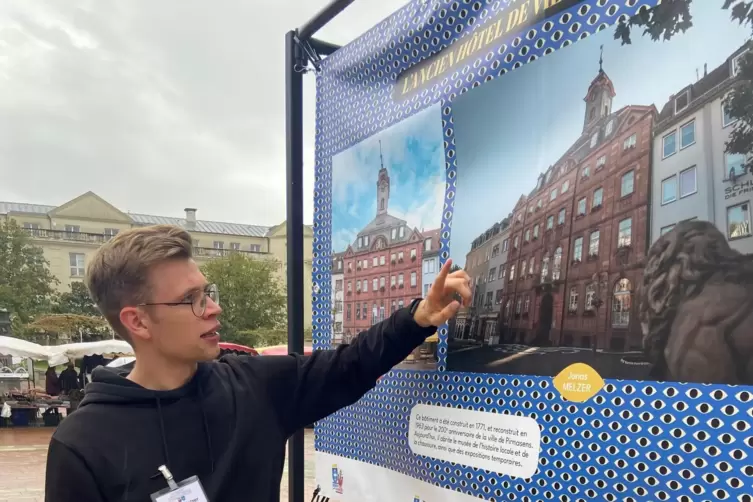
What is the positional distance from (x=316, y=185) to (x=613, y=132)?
127 centimetres

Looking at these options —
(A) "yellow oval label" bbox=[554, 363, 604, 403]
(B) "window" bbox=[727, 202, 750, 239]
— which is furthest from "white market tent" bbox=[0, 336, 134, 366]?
(B) "window" bbox=[727, 202, 750, 239]

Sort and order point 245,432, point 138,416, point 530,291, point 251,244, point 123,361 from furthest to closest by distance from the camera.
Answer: point 251,244 → point 123,361 → point 245,432 → point 138,416 → point 530,291

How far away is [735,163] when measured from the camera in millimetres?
984

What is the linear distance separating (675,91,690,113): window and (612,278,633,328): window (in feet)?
1.07

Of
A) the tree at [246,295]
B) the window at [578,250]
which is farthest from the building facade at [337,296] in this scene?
the tree at [246,295]

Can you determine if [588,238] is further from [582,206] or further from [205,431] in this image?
[205,431]

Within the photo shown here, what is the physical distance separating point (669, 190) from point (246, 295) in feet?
95.1

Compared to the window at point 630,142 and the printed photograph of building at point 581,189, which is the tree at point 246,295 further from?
the window at point 630,142

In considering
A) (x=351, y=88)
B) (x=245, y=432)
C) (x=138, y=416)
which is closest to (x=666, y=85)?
(x=351, y=88)

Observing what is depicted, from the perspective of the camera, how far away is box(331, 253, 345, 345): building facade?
210 cm

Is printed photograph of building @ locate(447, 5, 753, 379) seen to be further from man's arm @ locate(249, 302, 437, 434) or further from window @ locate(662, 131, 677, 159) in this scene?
man's arm @ locate(249, 302, 437, 434)

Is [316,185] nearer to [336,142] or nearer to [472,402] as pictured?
[336,142]

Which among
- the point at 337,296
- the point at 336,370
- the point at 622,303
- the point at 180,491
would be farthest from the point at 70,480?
the point at 622,303

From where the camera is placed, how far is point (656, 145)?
1.13m
